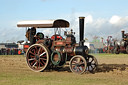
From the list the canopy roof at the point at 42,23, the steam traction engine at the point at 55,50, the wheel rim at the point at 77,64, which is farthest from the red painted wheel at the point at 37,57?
the wheel rim at the point at 77,64

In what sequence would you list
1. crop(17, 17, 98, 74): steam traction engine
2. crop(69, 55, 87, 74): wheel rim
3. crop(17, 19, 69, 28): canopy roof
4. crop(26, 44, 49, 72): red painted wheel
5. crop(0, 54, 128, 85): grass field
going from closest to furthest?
crop(0, 54, 128, 85): grass field → crop(69, 55, 87, 74): wheel rim → crop(17, 17, 98, 74): steam traction engine → crop(26, 44, 49, 72): red painted wheel → crop(17, 19, 69, 28): canopy roof

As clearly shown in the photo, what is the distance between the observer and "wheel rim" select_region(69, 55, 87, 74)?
35.2 ft

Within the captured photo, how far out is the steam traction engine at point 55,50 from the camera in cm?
1107

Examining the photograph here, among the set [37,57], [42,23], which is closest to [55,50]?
[37,57]

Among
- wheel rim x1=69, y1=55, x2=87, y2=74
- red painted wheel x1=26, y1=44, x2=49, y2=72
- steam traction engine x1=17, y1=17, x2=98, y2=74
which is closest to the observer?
wheel rim x1=69, y1=55, x2=87, y2=74

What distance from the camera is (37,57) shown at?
11938 millimetres

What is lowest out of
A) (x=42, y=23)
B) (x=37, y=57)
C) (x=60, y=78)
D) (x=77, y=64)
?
(x=60, y=78)

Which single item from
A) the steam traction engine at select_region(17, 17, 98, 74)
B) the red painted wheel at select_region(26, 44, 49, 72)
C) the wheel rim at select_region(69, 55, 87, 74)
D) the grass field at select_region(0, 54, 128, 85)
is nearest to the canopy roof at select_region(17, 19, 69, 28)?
the steam traction engine at select_region(17, 17, 98, 74)

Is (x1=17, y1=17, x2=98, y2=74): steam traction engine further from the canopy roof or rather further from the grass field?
the grass field

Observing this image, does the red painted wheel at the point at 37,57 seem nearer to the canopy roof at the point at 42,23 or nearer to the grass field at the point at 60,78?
the grass field at the point at 60,78

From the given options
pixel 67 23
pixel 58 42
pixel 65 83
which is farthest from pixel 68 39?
pixel 65 83

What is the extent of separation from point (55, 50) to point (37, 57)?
0.93 m

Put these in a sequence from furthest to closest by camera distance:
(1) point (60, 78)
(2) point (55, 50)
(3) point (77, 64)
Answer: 1. (2) point (55, 50)
2. (3) point (77, 64)
3. (1) point (60, 78)

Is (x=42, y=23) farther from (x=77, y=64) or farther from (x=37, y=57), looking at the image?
(x=77, y=64)
